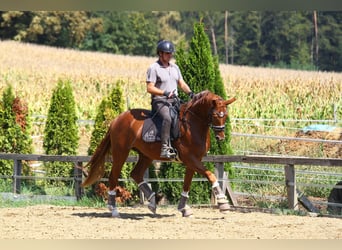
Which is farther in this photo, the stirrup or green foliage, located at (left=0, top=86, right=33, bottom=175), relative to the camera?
green foliage, located at (left=0, top=86, right=33, bottom=175)

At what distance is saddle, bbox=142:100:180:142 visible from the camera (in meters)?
9.75

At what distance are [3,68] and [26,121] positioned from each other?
20398 millimetres

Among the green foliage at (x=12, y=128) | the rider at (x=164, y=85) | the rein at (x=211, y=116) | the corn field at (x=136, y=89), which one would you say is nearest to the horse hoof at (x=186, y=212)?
the rider at (x=164, y=85)

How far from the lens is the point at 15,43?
44750 mm

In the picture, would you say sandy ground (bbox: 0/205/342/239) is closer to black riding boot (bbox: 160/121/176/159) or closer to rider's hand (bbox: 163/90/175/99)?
black riding boot (bbox: 160/121/176/159)

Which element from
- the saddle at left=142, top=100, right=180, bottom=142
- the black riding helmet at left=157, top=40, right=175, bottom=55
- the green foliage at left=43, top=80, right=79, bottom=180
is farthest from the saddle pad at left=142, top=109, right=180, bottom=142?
the green foliage at left=43, top=80, right=79, bottom=180

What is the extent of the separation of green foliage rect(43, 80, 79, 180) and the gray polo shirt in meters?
4.53

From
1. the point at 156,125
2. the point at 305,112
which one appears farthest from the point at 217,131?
the point at 305,112

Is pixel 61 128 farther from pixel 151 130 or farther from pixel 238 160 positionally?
pixel 151 130

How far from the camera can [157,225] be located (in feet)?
30.2

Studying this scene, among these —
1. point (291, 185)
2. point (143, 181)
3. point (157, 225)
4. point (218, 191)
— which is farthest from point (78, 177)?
point (218, 191)

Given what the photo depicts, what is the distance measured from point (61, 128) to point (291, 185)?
17.4 feet

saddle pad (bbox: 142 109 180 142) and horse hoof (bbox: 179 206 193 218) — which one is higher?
saddle pad (bbox: 142 109 180 142)

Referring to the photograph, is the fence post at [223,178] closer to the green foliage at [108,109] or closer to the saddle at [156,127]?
the saddle at [156,127]
